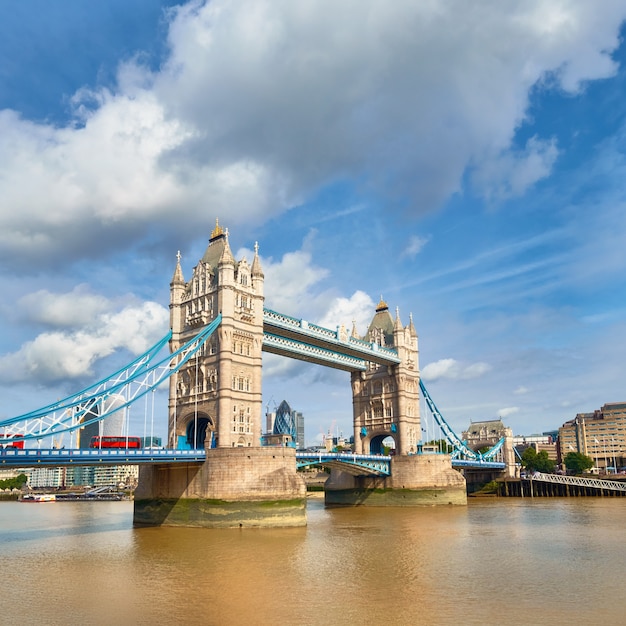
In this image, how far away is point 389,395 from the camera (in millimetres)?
76500

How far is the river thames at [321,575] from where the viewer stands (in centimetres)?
2006

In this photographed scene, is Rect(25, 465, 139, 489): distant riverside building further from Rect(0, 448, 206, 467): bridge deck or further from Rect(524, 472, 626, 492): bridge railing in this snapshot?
Rect(0, 448, 206, 467): bridge deck

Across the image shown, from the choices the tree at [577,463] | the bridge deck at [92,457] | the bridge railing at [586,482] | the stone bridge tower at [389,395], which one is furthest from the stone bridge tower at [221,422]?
the tree at [577,463]

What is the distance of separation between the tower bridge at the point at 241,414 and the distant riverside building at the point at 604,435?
322 ft

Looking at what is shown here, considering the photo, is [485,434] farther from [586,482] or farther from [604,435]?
[604,435]

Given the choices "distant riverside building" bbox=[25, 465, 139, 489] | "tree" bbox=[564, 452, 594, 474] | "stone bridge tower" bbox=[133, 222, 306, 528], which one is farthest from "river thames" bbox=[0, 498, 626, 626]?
"distant riverside building" bbox=[25, 465, 139, 489]

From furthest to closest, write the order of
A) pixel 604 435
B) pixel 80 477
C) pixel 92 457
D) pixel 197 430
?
pixel 80 477 → pixel 604 435 → pixel 197 430 → pixel 92 457

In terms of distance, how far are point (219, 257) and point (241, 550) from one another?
2687 centimetres

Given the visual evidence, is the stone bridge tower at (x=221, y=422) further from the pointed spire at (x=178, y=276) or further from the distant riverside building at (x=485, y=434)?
the distant riverside building at (x=485, y=434)

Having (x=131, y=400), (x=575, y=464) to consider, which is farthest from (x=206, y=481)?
(x=575, y=464)

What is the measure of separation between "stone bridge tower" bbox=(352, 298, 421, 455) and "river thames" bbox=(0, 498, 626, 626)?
30065 mm

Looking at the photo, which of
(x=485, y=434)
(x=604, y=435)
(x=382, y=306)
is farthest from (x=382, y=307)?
(x=604, y=435)

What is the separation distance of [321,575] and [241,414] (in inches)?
1032

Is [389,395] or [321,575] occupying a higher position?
[389,395]
